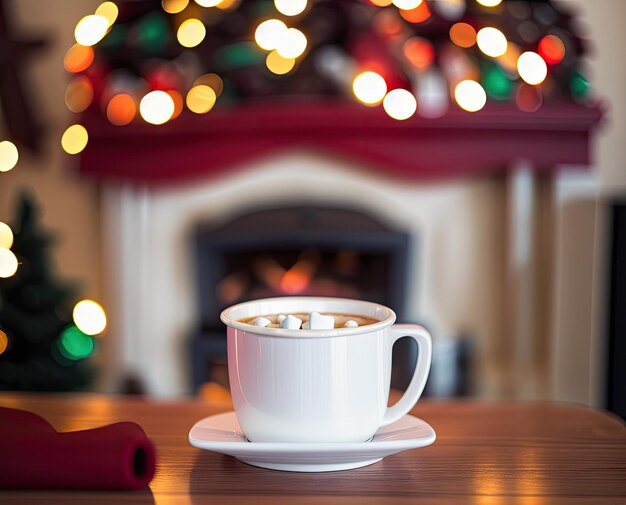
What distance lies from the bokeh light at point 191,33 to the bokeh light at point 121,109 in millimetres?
202

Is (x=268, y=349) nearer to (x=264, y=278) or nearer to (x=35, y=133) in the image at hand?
(x=264, y=278)

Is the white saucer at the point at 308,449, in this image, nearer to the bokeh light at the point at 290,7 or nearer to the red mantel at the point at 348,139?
the red mantel at the point at 348,139

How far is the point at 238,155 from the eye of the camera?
188 cm

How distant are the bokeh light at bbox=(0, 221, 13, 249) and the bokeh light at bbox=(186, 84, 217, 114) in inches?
21.1

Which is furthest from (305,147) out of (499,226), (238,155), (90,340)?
(90,340)

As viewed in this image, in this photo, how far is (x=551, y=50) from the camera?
5.94 feet

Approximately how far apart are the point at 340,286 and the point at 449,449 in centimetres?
154

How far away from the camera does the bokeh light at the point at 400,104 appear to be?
181 cm

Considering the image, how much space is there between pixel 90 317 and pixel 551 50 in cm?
137

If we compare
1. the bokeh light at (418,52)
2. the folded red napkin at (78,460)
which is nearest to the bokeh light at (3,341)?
the bokeh light at (418,52)

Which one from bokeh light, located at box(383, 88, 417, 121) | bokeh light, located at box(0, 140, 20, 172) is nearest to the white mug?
bokeh light, located at box(383, 88, 417, 121)

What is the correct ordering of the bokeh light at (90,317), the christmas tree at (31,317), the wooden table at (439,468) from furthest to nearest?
the bokeh light at (90,317) → the christmas tree at (31,317) → the wooden table at (439,468)

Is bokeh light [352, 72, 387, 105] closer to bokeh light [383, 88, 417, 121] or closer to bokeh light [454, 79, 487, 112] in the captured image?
bokeh light [383, 88, 417, 121]

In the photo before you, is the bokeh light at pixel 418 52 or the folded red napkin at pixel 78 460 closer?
the folded red napkin at pixel 78 460
